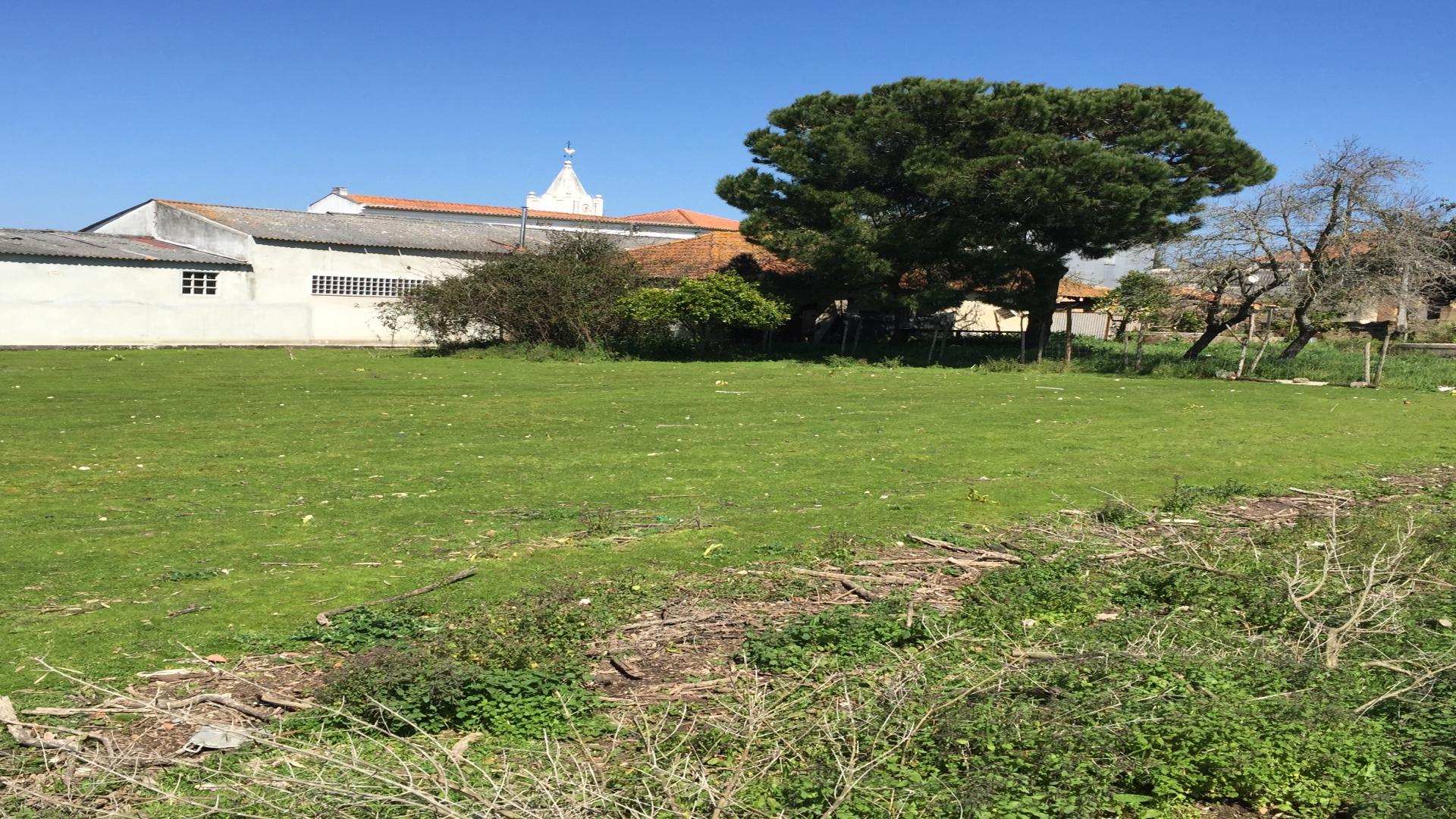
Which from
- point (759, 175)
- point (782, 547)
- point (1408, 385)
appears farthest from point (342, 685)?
point (759, 175)

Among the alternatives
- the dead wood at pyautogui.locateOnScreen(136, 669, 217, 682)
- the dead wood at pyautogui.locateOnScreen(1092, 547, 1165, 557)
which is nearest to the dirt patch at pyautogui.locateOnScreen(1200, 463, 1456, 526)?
the dead wood at pyautogui.locateOnScreen(1092, 547, 1165, 557)

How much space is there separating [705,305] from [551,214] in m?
36.7

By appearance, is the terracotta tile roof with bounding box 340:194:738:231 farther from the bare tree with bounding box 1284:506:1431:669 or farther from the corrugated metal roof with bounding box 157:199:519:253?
the bare tree with bounding box 1284:506:1431:669

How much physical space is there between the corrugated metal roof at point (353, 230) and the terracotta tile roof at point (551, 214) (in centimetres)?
1691

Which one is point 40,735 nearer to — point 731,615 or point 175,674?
point 175,674

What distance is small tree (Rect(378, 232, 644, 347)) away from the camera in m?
29.8

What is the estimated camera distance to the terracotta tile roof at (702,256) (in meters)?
34.2

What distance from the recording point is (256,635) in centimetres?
554

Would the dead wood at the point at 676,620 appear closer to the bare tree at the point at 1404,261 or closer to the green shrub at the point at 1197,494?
the green shrub at the point at 1197,494

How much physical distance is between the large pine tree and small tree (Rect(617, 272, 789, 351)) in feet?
4.90

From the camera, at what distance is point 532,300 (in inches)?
1179

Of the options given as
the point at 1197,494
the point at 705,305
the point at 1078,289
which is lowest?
the point at 1197,494

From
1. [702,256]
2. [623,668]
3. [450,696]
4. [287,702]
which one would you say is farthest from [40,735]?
[702,256]

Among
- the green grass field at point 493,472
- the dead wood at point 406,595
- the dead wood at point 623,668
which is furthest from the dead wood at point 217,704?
the dead wood at point 623,668
